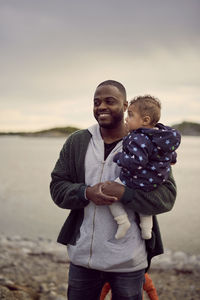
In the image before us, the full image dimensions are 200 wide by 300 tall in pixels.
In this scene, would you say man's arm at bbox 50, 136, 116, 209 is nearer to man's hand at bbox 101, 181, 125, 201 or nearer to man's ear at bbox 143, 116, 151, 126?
man's hand at bbox 101, 181, 125, 201

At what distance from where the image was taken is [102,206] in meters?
2.37

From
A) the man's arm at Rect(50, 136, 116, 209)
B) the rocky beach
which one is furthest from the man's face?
the rocky beach

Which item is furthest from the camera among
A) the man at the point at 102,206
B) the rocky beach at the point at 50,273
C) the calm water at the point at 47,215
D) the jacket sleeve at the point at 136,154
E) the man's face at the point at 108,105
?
the calm water at the point at 47,215

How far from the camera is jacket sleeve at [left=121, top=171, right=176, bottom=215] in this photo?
86.4 inches

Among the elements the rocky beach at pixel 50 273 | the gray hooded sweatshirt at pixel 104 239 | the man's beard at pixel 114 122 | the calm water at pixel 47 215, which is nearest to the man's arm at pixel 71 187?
the gray hooded sweatshirt at pixel 104 239

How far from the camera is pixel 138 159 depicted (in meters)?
2.13

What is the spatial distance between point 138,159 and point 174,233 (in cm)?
677

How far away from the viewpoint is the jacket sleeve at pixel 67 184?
7.61 feet

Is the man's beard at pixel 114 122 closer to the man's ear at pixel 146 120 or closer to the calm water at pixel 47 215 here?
the man's ear at pixel 146 120

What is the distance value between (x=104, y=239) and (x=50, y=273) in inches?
125

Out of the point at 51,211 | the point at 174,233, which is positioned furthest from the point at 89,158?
the point at 51,211

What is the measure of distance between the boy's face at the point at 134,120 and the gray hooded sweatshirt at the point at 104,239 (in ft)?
0.65

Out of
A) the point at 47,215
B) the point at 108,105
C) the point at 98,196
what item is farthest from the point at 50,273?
the point at 47,215

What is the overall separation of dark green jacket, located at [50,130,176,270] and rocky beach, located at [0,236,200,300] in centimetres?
185
